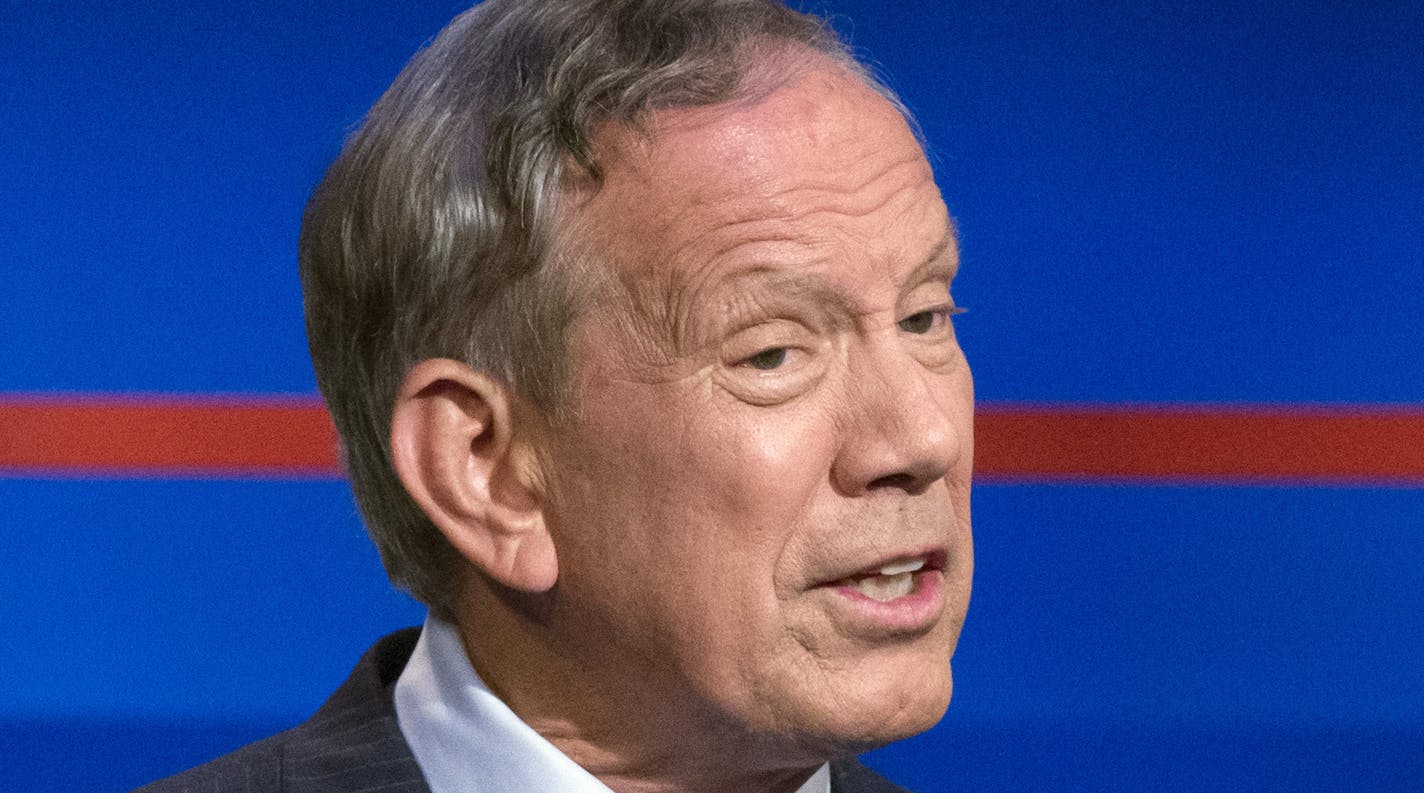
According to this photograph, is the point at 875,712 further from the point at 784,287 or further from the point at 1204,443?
the point at 1204,443

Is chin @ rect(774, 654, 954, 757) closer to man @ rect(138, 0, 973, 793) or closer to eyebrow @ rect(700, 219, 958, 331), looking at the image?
man @ rect(138, 0, 973, 793)

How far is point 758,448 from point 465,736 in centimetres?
36

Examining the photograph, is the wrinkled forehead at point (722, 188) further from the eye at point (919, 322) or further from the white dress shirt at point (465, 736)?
the white dress shirt at point (465, 736)

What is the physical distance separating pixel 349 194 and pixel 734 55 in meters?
0.35

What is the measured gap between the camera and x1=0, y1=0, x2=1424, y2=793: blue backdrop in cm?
208

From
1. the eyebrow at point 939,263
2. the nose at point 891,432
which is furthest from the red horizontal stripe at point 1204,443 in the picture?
the nose at point 891,432

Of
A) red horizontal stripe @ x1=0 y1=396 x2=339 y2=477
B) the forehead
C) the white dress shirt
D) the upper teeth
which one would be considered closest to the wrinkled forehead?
the forehead

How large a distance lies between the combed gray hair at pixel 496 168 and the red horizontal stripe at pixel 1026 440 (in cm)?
81

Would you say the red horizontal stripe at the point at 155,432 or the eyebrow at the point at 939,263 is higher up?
the red horizontal stripe at the point at 155,432

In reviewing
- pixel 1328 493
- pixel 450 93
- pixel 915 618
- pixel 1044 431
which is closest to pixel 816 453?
pixel 915 618

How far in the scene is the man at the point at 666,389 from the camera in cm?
124

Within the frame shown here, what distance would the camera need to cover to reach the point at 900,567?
1.27 m

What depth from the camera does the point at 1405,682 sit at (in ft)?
6.84

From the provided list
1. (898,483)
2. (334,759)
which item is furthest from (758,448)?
(334,759)
